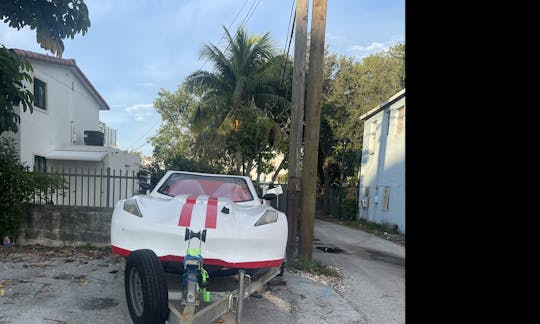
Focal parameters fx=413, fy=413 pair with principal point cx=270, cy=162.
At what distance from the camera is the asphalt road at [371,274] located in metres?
5.48

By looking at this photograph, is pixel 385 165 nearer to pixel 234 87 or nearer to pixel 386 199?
pixel 386 199

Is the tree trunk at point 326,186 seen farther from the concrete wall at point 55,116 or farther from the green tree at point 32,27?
the green tree at point 32,27

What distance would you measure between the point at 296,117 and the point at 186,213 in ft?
13.6

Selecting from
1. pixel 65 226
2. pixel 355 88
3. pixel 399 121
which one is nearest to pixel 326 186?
pixel 355 88

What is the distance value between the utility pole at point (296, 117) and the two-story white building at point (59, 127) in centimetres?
594

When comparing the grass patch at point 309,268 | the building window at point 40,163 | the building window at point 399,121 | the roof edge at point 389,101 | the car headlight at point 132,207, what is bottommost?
the grass patch at point 309,268

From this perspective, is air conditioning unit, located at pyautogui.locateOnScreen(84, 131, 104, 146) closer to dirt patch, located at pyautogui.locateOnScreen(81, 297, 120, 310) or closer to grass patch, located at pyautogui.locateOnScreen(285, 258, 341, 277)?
grass patch, located at pyautogui.locateOnScreen(285, 258, 341, 277)

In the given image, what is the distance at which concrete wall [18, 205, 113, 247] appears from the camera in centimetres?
791

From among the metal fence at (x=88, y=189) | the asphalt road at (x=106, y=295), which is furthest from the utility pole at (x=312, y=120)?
the metal fence at (x=88, y=189)

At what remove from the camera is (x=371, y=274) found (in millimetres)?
7895

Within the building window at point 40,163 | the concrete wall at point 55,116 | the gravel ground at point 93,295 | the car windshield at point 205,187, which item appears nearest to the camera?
the gravel ground at point 93,295
